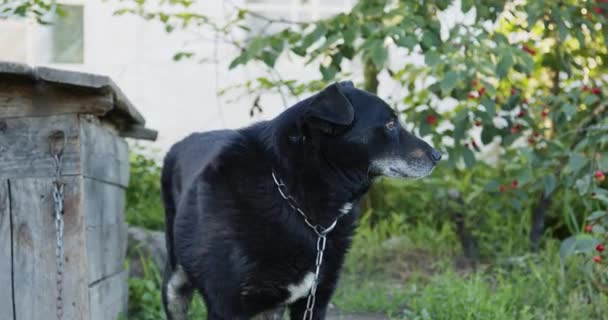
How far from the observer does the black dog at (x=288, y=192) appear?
10.1 ft

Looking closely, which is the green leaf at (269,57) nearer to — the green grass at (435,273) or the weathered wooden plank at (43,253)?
the green grass at (435,273)

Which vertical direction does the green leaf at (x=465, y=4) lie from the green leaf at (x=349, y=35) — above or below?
above

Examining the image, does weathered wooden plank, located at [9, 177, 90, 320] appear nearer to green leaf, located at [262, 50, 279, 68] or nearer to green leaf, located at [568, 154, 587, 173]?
green leaf, located at [262, 50, 279, 68]

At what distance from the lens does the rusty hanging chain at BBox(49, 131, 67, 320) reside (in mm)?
3232

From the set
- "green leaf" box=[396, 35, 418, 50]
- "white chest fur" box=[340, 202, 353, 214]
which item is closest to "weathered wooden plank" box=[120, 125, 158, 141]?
"green leaf" box=[396, 35, 418, 50]

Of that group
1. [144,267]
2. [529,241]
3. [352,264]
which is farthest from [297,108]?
[529,241]

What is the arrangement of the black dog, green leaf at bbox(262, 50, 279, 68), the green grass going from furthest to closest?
green leaf at bbox(262, 50, 279, 68)
the green grass
the black dog

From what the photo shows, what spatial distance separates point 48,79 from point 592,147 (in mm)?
2791

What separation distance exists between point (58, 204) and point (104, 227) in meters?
0.54

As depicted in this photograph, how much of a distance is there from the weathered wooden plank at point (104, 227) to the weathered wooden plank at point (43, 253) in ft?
0.20

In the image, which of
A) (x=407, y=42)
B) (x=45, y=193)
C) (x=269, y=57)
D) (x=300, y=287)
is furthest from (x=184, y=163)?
(x=407, y=42)

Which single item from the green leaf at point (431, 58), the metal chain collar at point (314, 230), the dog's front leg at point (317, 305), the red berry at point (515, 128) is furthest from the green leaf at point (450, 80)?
the dog's front leg at point (317, 305)

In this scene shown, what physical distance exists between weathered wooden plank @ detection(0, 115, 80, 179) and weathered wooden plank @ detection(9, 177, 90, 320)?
43mm

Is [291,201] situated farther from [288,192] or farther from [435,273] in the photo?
[435,273]
